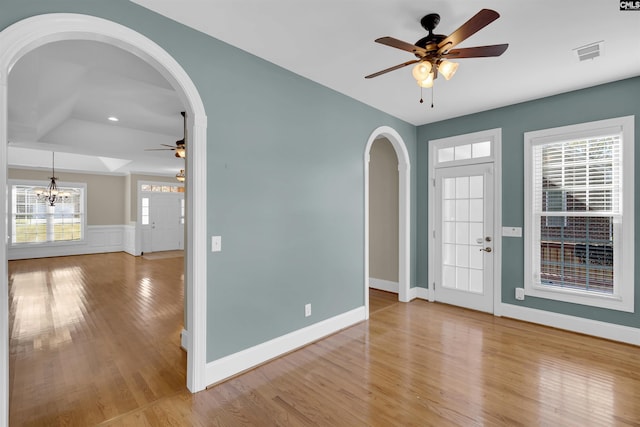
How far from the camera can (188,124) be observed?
7.98ft

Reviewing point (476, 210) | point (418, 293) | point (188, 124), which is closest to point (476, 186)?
point (476, 210)

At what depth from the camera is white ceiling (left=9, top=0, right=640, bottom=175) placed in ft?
7.18

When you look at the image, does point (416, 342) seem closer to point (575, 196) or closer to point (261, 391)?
point (261, 391)

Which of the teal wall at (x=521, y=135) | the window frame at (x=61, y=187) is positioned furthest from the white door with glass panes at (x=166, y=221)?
the teal wall at (x=521, y=135)

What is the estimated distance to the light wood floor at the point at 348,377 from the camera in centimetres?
211

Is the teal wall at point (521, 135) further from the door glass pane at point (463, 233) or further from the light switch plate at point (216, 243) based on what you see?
the light switch plate at point (216, 243)

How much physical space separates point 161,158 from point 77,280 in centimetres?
342

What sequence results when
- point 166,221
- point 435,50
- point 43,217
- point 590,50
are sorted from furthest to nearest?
1. point 166,221
2. point 43,217
3. point 590,50
4. point 435,50

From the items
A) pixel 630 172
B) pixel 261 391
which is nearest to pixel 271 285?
pixel 261 391

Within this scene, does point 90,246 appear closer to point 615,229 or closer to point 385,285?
point 385,285

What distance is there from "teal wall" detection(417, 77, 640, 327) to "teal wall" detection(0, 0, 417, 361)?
63.4 inches

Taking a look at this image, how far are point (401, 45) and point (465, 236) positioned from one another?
3.36m

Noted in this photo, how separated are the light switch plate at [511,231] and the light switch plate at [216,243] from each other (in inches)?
149

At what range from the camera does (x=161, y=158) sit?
784 centimetres
